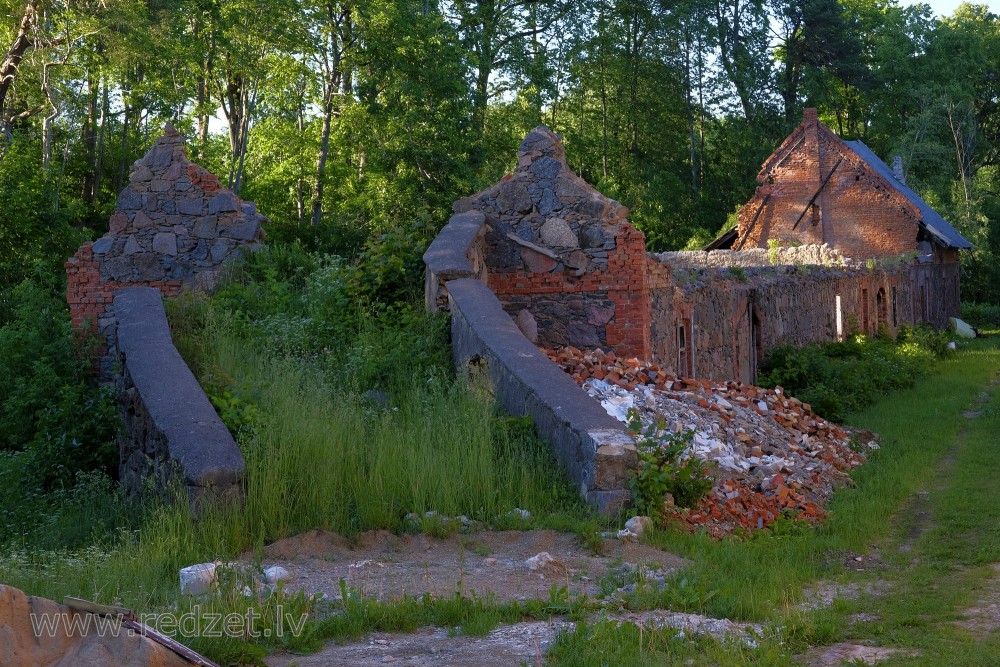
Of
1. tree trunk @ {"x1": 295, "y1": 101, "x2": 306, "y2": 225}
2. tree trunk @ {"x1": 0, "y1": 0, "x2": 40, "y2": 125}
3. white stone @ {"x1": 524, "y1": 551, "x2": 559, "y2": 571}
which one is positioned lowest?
white stone @ {"x1": 524, "y1": 551, "x2": 559, "y2": 571}

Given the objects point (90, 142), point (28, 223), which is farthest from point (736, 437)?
point (90, 142)

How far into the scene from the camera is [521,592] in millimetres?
6090

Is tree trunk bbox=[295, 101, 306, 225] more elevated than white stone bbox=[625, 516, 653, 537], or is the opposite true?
tree trunk bbox=[295, 101, 306, 225]

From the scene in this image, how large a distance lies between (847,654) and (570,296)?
7.68 meters

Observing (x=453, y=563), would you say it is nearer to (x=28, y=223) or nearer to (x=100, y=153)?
(x=28, y=223)

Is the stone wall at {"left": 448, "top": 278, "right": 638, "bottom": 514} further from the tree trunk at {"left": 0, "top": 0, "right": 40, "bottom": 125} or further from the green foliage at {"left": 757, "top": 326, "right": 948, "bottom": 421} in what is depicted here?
the tree trunk at {"left": 0, "top": 0, "right": 40, "bottom": 125}

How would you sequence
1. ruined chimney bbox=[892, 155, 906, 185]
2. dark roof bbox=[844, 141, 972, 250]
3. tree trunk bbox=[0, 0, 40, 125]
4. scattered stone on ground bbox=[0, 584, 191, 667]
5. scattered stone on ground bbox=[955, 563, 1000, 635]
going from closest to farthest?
scattered stone on ground bbox=[0, 584, 191, 667] < scattered stone on ground bbox=[955, 563, 1000, 635] < tree trunk bbox=[0, 0, 40, 125] < dark roof bbox=[844, 141, 972, 250] < ruined chimney bbox=[892, 155, 906, 185]

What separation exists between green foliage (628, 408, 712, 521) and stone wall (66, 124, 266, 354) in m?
6.79

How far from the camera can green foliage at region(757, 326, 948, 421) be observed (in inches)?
628

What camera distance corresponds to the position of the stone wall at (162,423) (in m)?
7.03

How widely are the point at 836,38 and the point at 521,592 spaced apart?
4532cm

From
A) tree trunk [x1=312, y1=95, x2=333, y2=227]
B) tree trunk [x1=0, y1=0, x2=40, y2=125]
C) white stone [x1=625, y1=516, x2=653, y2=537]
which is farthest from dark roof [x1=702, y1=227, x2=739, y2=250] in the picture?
white stone [x1=625, y1=516, x2=653, y2=537]

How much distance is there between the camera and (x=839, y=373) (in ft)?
57.5

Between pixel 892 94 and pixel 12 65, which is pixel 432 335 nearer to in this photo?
pixel 12 65
